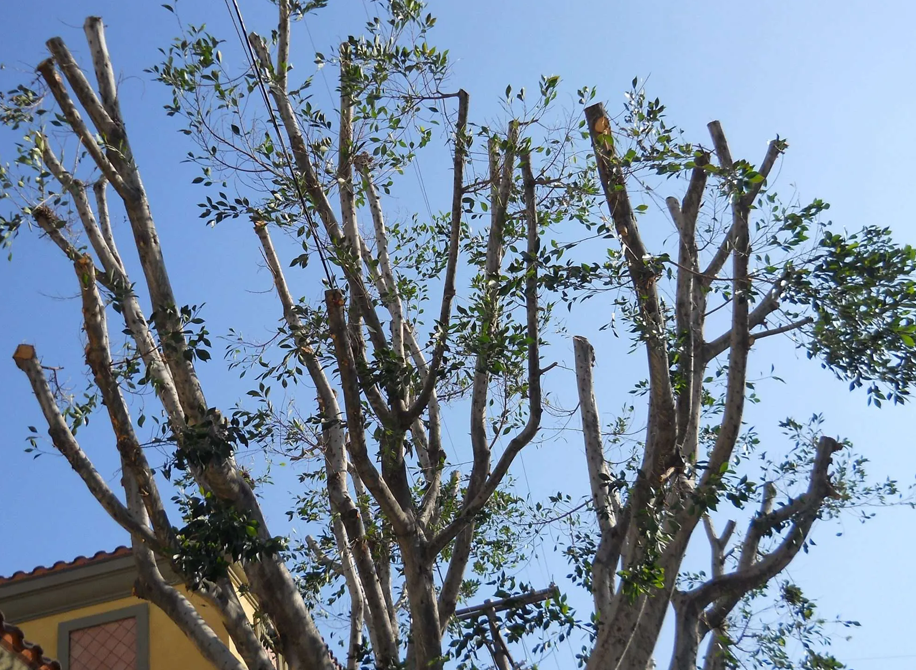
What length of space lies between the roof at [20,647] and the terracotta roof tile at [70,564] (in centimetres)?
448

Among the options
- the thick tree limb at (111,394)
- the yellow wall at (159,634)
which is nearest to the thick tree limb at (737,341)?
the thick tree limb at (111,394)

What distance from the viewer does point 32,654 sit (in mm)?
7691

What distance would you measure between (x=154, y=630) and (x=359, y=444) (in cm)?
590

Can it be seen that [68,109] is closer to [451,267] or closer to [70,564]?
[451,267]

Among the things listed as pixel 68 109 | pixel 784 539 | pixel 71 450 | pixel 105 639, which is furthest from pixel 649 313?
pixel 105 639

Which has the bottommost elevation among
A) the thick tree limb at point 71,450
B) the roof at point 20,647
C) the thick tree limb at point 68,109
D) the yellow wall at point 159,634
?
the roof at point 20,647

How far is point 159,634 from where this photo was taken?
11961 mm

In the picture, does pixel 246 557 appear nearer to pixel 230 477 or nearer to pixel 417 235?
pixel 230 477

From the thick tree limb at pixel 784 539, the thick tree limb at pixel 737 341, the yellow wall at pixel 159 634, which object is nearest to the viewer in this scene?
the thick tree limb at pixel 737 341

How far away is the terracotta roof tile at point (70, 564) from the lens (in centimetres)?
1223

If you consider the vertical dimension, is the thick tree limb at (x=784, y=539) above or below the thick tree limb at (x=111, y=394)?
below

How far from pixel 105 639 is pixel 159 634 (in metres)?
0.72

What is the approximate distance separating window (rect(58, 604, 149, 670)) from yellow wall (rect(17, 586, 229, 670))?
72mm

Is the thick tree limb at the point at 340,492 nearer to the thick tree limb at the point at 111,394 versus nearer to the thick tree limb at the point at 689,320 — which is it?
the thick tree limb at the point at 111,394
